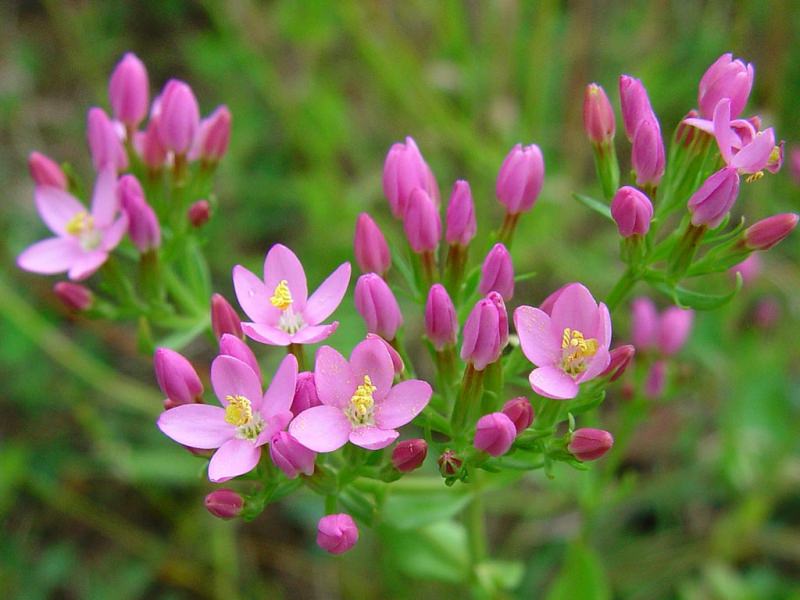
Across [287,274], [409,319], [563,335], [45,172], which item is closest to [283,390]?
[287,274]

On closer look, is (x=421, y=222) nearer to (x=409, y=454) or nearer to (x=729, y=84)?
(x=409, y=454)

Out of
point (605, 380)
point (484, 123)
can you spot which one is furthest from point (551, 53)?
point (605, 380)

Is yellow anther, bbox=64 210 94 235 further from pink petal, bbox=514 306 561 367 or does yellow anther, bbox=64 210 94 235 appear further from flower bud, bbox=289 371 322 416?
pink petal, bbox=514 306 561 367

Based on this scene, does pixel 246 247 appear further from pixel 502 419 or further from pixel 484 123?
pixel 502 419

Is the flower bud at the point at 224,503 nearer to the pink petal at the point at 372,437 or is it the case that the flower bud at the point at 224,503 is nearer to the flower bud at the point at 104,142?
the pink petal at the point at 372,437

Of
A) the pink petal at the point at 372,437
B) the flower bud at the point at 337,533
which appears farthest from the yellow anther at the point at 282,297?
the flower bud at the point at 337,533

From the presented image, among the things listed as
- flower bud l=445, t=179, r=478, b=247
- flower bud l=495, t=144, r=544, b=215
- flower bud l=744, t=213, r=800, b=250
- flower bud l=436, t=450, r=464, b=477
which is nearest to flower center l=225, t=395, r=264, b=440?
flower bud l=436, t=450, r=464, b=477

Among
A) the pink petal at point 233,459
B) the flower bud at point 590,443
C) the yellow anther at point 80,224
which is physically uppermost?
the yellow anther at point 80,224
